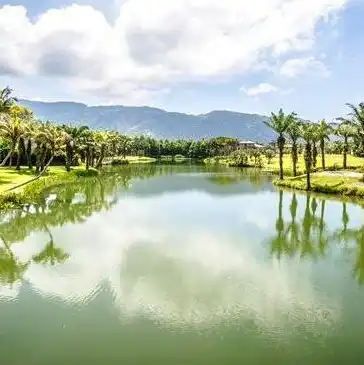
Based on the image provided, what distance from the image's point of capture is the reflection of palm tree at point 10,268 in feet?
80.1

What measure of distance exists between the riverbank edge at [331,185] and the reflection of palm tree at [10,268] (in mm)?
42973

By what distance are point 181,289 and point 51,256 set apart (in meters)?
10.4

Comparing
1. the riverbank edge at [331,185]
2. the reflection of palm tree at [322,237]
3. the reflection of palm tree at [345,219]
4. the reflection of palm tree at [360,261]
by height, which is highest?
the riverbank edge at [331,185]

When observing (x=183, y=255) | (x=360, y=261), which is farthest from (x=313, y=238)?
(x=183, y=255)

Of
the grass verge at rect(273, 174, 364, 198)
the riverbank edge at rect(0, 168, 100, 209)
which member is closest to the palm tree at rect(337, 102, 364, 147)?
the grass verge at rect(273, 174, 364, 198)

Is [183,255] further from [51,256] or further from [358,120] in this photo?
[358,120]

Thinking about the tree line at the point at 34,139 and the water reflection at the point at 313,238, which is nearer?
the water reflection at the point at 313,238

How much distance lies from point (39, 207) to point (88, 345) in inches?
1386

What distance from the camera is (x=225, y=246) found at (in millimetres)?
31391

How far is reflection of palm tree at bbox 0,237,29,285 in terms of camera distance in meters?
24.4

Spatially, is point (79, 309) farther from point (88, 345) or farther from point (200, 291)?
point (200, 291)

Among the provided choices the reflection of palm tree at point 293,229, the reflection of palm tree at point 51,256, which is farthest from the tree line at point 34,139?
the reflection of palm tree at point 293,229

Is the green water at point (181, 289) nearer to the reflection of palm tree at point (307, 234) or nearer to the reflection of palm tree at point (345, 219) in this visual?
the reflection of palm tree at point (307, 234)

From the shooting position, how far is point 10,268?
2645 cm
